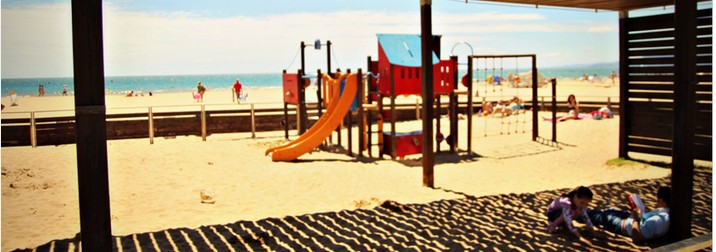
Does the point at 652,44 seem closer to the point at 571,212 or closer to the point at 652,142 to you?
the point at 652,142

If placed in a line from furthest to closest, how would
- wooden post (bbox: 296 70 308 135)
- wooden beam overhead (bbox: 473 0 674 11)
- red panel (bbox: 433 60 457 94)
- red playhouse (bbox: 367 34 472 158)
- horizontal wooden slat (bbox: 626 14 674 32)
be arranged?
wooden post (bbox: 296 70 308 135) < red panel (bbox: 433 60 457 94) < red playhouse (bbox: 367 34 472 158) < horizontal wooden slat (bbox: 626 14 674 32) < wooden beam overhead (bbox: 473 0 674 11)

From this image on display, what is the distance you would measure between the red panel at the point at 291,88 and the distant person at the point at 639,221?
410 inches

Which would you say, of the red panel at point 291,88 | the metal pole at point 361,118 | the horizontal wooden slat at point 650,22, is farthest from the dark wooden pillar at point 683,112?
the red panel at point 291,88

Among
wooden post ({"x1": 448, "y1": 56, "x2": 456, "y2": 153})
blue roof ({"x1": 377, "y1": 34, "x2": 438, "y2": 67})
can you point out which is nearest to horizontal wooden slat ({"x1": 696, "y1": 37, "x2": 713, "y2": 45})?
wooden post ({"x1": 448, "y1": 56, "x2": 456, "y2": 153})

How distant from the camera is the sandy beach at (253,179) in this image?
7715mm

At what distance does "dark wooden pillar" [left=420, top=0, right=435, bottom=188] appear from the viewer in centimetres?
893

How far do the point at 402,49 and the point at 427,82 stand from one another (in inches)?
170

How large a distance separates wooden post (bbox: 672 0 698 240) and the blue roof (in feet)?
23.8

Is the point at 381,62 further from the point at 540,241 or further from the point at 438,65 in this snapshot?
the point at 540,241

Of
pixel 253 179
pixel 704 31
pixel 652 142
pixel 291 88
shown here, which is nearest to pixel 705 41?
pixel 704 31

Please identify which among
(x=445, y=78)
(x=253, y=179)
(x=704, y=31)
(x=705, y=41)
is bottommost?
(x=253, y=179)

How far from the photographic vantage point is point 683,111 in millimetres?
5562

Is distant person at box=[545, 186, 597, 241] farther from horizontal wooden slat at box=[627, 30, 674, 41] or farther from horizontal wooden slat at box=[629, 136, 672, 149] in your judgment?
horizontal wooden slat at box=[627, 30, 674, 41]

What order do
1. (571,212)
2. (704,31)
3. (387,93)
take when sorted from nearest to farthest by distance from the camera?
(571,212) → (704,31) → (387,93)
